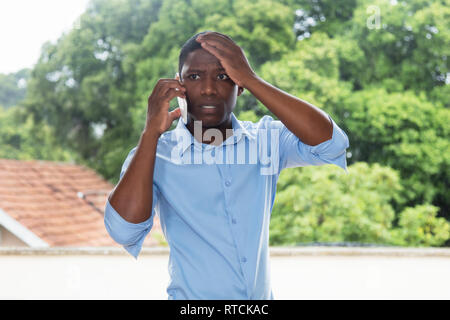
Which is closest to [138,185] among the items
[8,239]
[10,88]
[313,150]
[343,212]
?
[313,150]

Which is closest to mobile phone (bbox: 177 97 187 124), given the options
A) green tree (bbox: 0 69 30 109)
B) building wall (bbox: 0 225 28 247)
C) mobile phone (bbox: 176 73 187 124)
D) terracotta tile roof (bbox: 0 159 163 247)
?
mobile phone (bbox: 176 73 187 124)

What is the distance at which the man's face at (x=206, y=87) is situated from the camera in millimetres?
674

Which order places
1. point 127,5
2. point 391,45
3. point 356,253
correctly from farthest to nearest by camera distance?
point 127,5
point 391,45
point 356,253

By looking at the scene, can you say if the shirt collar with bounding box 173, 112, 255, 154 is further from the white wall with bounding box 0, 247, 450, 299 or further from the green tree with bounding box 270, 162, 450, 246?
the green tree with bounding box 270, 162, 450, 246

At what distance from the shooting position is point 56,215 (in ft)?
21.7

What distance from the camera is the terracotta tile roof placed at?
603 centimetres

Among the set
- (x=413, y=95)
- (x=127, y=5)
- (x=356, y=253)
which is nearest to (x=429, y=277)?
(x=356, y=253)

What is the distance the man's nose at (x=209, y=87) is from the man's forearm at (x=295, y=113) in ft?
0.15

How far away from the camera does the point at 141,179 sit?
641 millimetres

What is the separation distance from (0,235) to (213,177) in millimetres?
5595

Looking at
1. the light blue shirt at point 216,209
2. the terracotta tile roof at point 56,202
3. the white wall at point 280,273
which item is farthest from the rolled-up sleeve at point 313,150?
the terracotta tile roof at point 56,202

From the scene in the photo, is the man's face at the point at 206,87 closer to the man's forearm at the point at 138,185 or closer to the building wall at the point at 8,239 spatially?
the man's forearm at the point at 138,185

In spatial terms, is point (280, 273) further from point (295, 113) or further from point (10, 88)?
point (10, 88)
